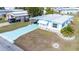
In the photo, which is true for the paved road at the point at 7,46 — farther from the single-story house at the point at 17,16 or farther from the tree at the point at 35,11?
the tree at the point at 35,11

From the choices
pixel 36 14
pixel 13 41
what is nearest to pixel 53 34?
pixel 36 14

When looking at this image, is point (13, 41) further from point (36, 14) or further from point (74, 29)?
point (74, 29)

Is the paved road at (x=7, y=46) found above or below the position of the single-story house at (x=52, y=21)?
below

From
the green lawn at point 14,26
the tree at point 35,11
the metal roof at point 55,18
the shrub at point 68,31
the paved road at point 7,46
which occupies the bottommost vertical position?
the paved road at point 7,46

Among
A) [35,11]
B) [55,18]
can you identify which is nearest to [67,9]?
[55,18]

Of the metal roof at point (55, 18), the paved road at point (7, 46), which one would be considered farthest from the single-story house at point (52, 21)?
the paved road at point (7, 46)
